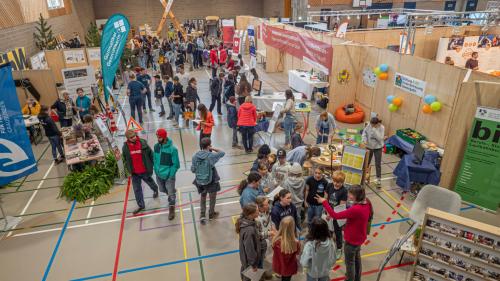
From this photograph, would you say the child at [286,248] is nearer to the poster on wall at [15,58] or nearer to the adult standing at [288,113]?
the adult standing at [288,113]

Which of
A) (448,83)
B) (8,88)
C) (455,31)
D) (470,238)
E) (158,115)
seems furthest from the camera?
(455,31)

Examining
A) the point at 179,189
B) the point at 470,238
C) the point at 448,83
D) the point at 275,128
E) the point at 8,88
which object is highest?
the point at 8,88

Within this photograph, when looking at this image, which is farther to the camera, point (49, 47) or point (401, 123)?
point (49, 47)

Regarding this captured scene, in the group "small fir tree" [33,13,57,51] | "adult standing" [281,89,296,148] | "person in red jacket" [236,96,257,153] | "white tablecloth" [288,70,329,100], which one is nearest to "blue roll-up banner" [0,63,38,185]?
"person in red jacket" [236,96,257,153]

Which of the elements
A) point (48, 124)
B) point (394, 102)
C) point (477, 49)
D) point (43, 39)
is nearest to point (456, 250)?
point (394, 102)

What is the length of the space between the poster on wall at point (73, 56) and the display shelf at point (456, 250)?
15016 millimetres

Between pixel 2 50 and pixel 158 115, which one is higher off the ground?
pixel 2 50

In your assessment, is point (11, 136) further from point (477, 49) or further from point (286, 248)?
point (477, 49)

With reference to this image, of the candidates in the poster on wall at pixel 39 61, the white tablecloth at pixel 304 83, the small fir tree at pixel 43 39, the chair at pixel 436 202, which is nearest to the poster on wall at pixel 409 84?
the white tablecloth at pixel 304 83

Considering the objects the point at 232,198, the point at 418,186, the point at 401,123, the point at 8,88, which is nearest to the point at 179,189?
the point at 232,198

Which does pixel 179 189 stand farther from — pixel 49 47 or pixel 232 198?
pixel 49 47

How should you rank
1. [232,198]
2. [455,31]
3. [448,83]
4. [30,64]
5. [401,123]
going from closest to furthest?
[232,198] < [448,83] < [401,123] < [30,64] < [455,31]

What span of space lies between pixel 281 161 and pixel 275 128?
3.85m

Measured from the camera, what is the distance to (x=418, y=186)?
23.5 ft
